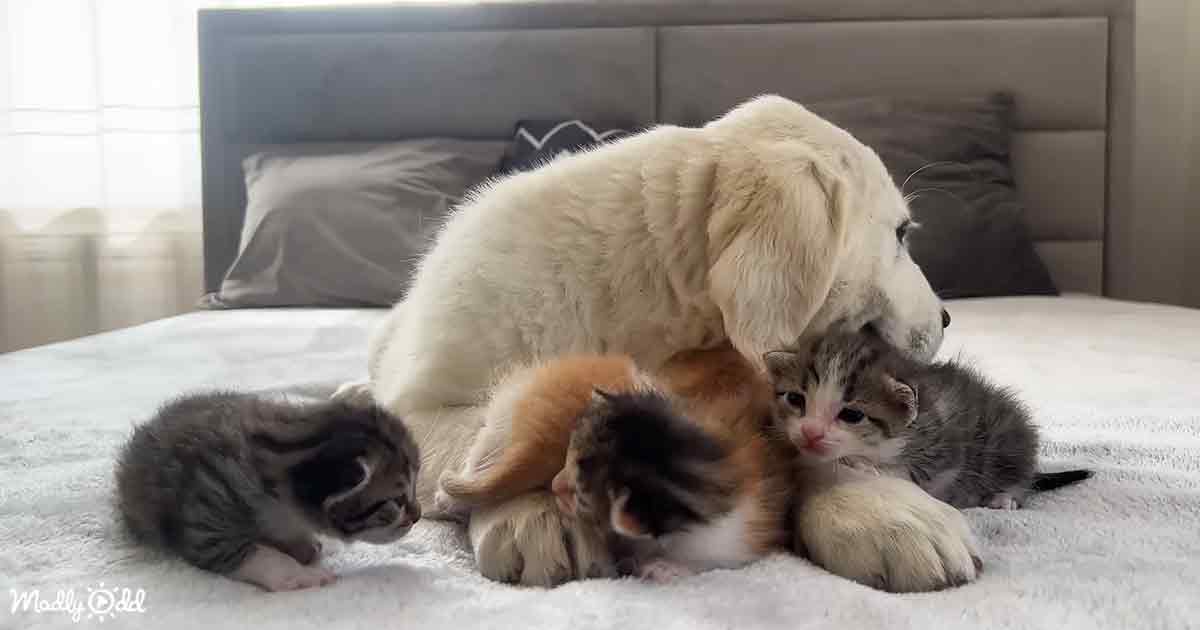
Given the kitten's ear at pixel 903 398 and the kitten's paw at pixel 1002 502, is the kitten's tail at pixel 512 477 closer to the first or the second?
the kitten's ear at pixel 903 398

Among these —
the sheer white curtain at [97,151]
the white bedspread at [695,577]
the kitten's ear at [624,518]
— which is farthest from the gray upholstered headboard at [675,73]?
the kitten's ear at [624,518]

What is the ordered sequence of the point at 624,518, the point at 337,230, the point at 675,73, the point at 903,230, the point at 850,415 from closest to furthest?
1. the point at 624,518
2. the point at 850,415
3. the point at 903,230
4. the point at 337,230
5. the point at 675,73

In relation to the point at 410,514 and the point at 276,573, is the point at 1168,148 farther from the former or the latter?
the point at 276,573

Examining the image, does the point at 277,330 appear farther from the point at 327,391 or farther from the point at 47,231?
the point at 47,231

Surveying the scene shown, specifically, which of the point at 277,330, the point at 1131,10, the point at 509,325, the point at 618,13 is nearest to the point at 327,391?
the point at 509,325

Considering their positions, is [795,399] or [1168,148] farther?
[1168,148]

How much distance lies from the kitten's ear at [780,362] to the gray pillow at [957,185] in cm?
193

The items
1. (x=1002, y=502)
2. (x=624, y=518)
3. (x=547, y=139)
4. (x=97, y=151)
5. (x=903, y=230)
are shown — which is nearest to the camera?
(x=624, y=518)

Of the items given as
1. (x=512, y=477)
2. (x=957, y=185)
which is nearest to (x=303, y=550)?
(x=512, y=477)

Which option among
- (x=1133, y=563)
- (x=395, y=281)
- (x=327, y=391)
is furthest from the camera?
(x=395, y=281)

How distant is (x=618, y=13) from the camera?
144 inches

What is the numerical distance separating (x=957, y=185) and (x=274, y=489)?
109 inches

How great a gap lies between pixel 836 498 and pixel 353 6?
131 inches

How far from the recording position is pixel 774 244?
117cm
